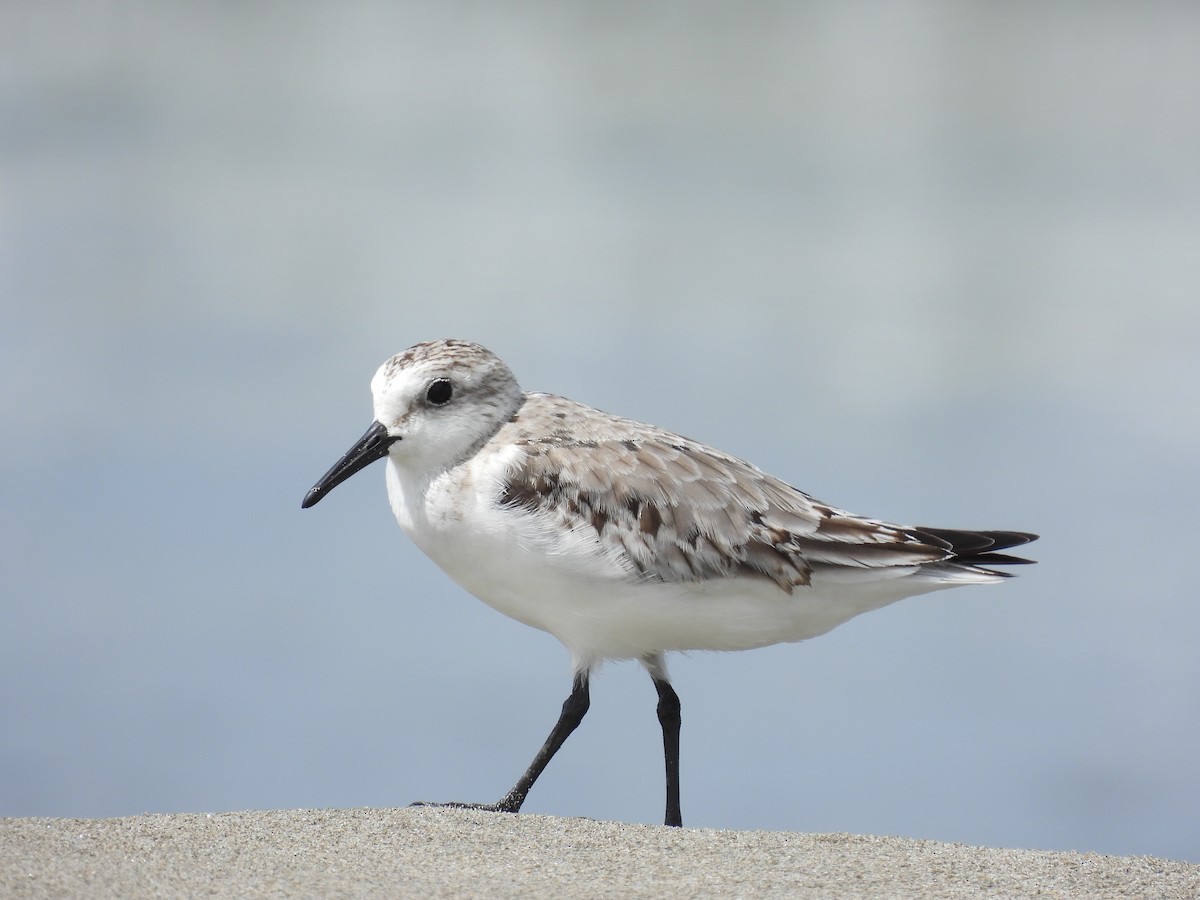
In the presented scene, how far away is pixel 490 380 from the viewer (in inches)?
237

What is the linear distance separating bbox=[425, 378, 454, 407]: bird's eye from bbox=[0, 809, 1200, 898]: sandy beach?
6.10 ft

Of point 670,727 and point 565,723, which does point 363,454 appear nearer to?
point 565,723

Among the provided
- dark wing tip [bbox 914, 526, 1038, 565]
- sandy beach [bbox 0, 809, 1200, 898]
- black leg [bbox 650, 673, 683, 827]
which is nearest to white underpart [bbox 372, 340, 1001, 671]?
dark wing tip [bbox 914, 526, 1038, 565]

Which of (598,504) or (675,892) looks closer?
(675,892)

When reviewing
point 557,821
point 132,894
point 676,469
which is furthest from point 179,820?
point 676,469

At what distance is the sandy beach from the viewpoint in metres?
4.24

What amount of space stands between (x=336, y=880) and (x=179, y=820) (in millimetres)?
1125

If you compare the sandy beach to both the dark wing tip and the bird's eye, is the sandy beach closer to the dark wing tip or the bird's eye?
the dark wing tip

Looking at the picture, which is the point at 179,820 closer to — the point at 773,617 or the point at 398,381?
the point at 398,381

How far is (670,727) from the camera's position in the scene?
618 centimetres

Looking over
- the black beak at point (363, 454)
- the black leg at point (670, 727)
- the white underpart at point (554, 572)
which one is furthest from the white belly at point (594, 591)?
the black leg at point (670, 727)

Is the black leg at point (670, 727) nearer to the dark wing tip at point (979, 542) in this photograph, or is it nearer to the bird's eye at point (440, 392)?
the dark wing tip at point (979, 542)

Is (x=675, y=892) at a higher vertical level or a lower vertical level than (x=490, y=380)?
lower

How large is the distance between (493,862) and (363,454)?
2.11 m
